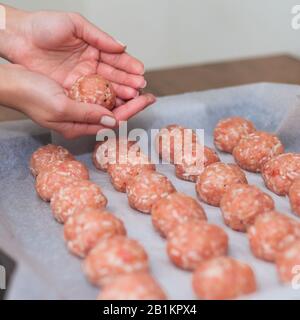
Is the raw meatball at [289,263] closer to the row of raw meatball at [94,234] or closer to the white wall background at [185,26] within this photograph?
the row of raw meatball at [94,234]

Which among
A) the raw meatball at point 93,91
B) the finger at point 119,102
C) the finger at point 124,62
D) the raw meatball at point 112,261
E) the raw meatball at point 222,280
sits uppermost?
the finger at point 124,62

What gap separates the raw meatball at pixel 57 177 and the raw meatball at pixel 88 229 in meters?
0.22

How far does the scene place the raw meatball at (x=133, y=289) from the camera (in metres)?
0.99

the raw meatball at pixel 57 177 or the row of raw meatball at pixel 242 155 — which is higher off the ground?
the row of raw meatball at pixel 242 155

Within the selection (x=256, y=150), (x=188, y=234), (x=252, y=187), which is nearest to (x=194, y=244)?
(x=188, y=234)

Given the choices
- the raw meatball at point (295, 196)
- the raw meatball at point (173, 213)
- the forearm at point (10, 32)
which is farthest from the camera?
the forearm at point (10, 32)

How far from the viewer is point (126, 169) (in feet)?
5.00

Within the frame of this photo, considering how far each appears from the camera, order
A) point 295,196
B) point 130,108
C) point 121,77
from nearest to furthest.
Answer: point 295,196 → point 130,108 → point 121,77

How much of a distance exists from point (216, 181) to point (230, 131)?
0.32 metres

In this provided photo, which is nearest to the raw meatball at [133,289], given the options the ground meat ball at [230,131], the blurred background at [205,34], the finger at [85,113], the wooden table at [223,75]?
the finger at [85,113]

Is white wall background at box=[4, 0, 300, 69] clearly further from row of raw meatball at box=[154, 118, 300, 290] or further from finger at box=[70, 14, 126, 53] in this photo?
finger at box=[70, 14, 126, 53]

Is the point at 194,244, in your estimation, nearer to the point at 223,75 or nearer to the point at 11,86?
the point at 11,86

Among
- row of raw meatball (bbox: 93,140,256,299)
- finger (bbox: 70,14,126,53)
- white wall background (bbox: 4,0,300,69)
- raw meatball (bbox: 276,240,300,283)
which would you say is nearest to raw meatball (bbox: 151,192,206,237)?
row of raw meatball (bbox: 93,140,256,299)

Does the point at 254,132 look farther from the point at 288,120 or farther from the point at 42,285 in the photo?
the point at 42,285
